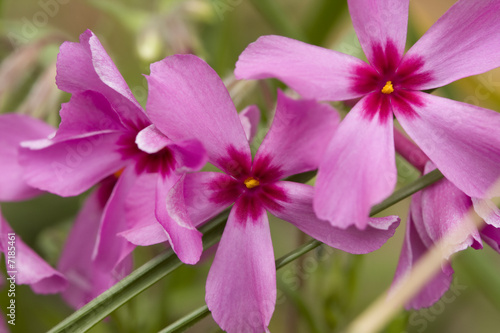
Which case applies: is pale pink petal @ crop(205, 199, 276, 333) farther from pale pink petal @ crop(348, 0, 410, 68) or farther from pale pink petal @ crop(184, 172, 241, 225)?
pale pink petal @ crop(348, 0, 410, 68)

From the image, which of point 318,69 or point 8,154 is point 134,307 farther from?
point 318,69

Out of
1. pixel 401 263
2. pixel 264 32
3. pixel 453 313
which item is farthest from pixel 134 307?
pixel 264 32

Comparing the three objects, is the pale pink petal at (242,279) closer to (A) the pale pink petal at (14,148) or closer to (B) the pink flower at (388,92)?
(B) the pink flower at (388,92)

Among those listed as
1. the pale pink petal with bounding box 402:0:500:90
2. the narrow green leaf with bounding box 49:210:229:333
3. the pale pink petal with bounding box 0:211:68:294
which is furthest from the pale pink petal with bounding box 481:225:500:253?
the pale pink petal with bounding box 0:211:68:294

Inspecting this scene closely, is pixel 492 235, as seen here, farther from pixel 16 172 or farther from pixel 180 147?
pixel 16 172

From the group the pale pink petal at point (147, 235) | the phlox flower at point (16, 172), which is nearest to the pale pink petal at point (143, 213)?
the pale pink petal at point (147, 235)

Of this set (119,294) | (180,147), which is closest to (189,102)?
(180,147)

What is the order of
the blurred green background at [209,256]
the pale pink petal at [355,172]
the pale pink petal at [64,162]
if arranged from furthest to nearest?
the blurred green background at [209,256] < the pale pink petal at [64,162] < the pale pink petal at [355,172]
